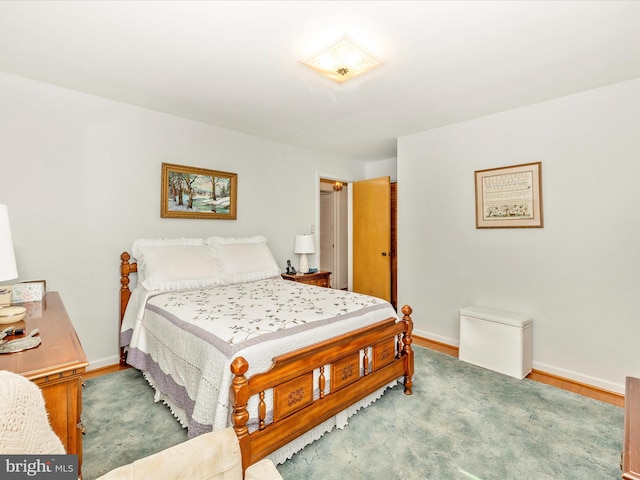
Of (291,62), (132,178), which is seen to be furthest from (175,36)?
(132,178)

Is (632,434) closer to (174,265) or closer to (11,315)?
(11,315)

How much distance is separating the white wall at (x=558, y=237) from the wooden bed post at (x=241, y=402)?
109 inches

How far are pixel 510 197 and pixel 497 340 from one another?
1392 millimetres

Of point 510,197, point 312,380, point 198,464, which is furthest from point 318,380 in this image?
point 510,197

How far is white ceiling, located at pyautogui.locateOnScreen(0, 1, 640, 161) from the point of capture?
5.65ft

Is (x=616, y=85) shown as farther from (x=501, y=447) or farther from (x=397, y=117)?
(x=501, y=447)

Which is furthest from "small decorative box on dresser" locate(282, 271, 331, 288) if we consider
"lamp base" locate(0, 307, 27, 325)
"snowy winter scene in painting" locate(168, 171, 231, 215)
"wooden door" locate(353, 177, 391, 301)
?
"lamp base" locate(0, 307, 27, 325)

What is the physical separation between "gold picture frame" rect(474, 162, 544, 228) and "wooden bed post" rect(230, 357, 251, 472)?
2883 millimetres

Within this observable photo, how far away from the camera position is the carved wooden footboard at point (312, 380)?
60.6 inches

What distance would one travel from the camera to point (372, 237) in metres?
4.81

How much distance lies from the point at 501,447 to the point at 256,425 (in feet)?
4.89

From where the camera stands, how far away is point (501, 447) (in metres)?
1.93

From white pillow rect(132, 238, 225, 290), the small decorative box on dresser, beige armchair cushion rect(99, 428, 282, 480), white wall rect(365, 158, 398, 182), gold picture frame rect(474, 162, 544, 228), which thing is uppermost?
white wall rect(365, 158, 398, 182)

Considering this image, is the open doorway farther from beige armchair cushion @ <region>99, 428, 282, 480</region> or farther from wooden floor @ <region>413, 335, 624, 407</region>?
beige armchair cushion @ <region>99, 428, 282, 480</region>
